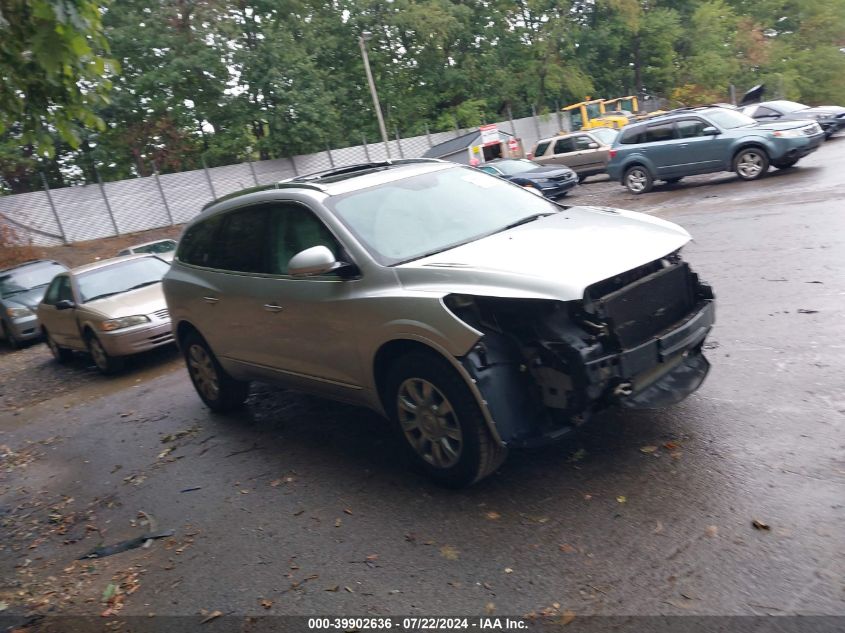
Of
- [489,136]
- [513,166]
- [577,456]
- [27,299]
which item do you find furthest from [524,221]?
[489,136]

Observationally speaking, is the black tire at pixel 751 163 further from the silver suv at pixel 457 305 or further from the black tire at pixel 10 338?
the black tire at pixel 10 338

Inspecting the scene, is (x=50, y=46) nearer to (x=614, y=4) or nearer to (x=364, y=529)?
(x=364, y=529)

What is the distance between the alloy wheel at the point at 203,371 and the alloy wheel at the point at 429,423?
9.53ft

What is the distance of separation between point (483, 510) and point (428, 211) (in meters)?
2.16

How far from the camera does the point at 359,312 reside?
15.1 feet

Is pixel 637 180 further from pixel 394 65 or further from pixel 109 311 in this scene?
pixel 394 65

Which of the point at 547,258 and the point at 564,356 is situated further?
the point at 547,258

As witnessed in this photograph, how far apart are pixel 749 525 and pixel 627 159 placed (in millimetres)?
15743

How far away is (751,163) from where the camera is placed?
1572 centimetres

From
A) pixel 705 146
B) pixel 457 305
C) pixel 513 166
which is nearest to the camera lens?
pixel 457 305

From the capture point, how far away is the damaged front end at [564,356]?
3900 millimetres

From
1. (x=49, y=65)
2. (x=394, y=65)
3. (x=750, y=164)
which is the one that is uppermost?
(x=394, y=65)

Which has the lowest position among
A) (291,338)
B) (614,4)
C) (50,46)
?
(291,338)

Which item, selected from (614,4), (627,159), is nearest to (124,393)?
(627,159)
